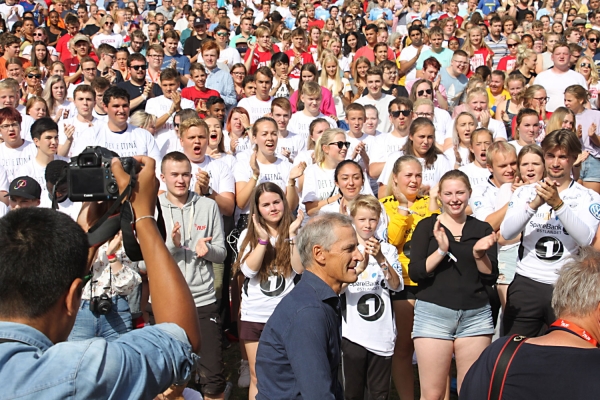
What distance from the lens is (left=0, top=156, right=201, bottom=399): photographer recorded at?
5.31 feet

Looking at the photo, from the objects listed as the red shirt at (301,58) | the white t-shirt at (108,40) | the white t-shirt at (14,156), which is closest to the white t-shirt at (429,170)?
the white t-shirt at (14,156)

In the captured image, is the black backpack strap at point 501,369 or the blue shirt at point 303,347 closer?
the black backpack strap at point 501,369

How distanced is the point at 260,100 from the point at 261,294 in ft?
14.1

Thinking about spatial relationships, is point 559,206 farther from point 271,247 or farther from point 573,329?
point 573,329

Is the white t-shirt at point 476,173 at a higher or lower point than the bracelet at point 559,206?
higher

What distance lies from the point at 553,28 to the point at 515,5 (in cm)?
327

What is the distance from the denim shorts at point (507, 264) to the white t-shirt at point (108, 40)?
9.47m

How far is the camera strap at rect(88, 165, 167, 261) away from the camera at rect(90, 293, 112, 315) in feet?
9.10

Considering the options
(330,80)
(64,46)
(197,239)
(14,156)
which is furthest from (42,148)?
(64,46)

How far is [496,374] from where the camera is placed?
2.60 metres

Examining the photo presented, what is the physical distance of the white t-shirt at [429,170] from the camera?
21.2ft

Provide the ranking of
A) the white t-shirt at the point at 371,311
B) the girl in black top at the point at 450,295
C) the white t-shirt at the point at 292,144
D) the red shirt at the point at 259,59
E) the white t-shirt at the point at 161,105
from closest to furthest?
the girl in black top at the point at 450,295, the white t-shirt at the point at 371,311, the white t-shirt at the point at 292,144, the white t-shirt at the point at 161,105, the red shirt at the point at 259,59

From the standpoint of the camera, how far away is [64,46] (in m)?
12.4

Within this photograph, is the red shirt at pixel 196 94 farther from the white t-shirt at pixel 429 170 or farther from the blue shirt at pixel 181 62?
the white t-shirt at pixel 429 170
